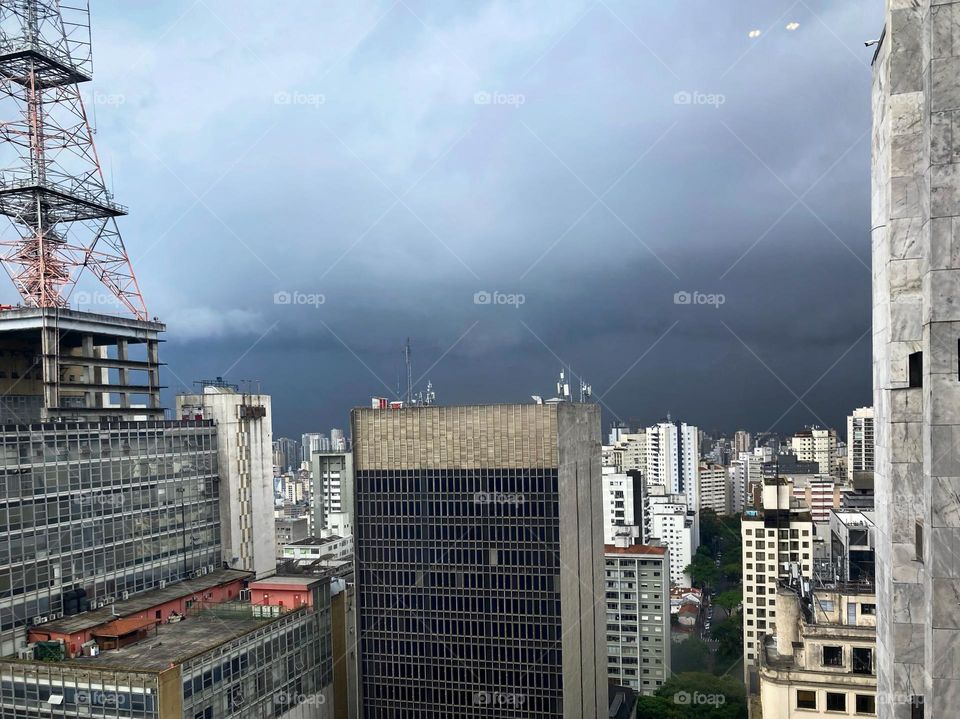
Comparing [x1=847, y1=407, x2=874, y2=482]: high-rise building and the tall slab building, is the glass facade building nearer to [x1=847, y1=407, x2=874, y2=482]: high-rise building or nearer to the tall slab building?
the tall slab building

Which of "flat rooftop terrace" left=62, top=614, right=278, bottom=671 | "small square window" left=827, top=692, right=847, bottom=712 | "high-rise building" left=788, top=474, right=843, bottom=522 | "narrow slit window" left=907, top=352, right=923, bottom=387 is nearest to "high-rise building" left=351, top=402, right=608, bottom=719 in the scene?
"flat rooftop terrace" left=62, top=614, right=278, bottom=671

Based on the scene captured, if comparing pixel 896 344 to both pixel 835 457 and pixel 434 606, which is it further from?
pixel 835 457

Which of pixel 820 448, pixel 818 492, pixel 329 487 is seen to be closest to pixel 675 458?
pixel 820 448

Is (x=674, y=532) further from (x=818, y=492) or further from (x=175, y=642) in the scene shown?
(x=175, y=642)

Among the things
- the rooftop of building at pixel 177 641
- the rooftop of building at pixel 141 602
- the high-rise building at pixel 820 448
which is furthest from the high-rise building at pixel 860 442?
the rooftop of building at pixel 177 641

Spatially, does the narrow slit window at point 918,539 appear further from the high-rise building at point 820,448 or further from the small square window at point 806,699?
the high-rise building at point 820,448

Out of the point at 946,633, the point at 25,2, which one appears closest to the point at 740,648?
the point at 946,633
